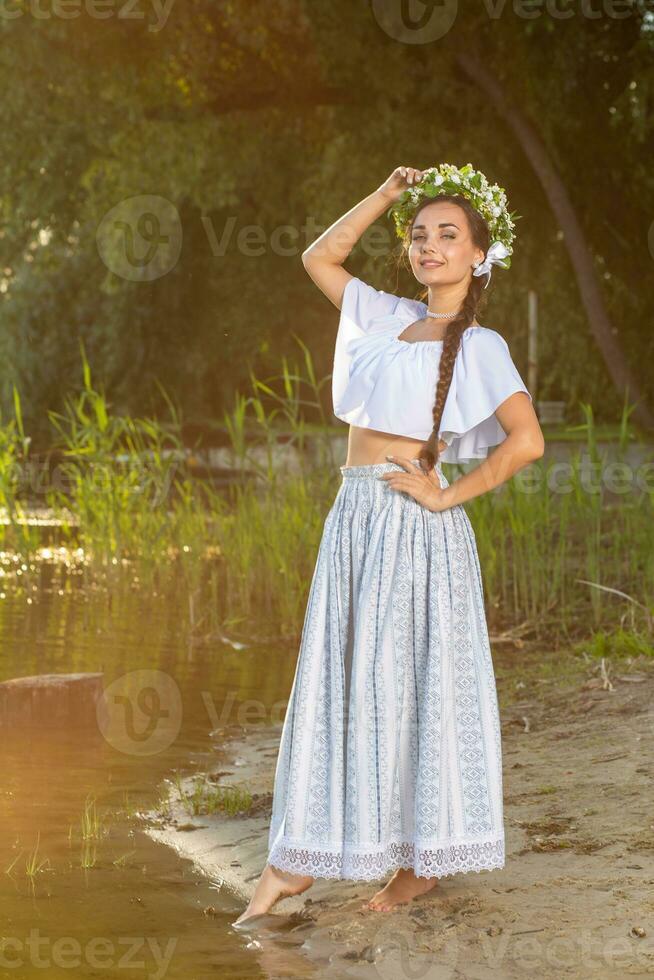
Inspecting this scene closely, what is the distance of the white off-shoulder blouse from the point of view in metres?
3.86

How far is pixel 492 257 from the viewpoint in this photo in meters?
4.03

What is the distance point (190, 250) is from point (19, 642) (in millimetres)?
15217

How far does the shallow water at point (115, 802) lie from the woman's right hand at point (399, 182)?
1.96m

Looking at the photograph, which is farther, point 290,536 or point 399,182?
point 290,536

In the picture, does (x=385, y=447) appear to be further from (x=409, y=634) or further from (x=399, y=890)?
(x=399, y=890)

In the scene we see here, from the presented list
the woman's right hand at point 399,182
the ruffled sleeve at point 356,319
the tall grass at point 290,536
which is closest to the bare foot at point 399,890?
the ruffled sleeve at point 356,319

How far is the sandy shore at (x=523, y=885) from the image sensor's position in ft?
11.7

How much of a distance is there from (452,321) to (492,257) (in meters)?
0.21

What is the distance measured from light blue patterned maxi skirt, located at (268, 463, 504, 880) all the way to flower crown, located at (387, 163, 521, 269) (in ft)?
2.50

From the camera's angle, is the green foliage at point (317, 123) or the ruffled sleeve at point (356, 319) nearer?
the ruffled sleeve at point (356, 319)

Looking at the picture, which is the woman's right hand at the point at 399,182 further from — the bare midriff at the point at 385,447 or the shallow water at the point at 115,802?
the shallow water at the point at 115,802

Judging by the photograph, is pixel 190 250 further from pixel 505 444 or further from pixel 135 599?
pixel 505 444

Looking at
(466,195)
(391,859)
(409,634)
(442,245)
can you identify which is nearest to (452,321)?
(442,245)

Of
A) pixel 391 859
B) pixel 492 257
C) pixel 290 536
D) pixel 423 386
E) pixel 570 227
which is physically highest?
pixel 570 227
